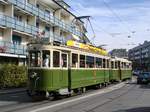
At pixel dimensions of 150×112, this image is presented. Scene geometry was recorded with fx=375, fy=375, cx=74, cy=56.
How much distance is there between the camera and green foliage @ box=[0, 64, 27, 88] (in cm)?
3266

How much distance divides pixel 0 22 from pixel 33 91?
21.3m

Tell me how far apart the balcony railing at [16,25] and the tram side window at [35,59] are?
67.1 ft

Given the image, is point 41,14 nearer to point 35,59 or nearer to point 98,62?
point 98,62

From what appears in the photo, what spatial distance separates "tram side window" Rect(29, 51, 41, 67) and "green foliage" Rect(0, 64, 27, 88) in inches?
524

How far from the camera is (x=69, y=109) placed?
1575cm

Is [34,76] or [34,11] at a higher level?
[34,11]

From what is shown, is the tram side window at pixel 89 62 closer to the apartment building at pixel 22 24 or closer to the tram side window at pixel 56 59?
the tram side window at pixel 56 59

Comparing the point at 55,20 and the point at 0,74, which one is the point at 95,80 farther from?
the point at 55,20

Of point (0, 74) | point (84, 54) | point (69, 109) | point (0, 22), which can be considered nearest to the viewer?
point (69, 109)

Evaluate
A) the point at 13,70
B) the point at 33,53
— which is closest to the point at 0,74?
the point at 13,70

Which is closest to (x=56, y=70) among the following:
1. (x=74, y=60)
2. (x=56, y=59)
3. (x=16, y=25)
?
(x=56, y=59)

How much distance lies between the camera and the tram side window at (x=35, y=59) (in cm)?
1950

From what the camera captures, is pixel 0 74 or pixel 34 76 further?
pixel 0 74

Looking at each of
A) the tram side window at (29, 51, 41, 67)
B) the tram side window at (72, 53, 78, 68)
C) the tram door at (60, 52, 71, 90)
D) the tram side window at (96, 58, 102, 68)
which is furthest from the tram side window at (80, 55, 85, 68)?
the tram side window at (29, 51, 41, 67)
